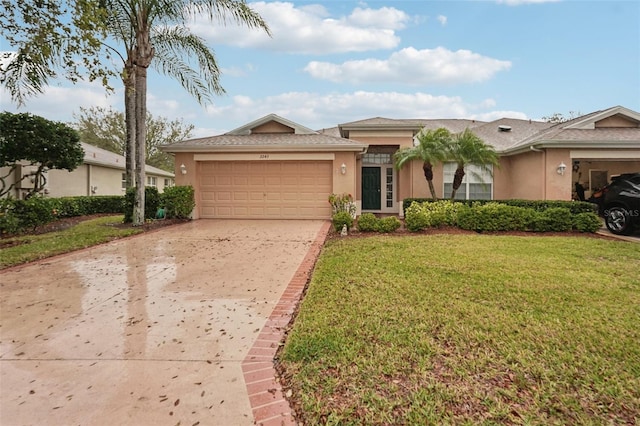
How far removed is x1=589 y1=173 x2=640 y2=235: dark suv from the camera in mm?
9312

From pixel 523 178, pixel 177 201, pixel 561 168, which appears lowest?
pixel 177 201

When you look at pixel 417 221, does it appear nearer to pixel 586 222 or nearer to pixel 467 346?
pixel 586 222

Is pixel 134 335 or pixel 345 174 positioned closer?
pixel 134 335

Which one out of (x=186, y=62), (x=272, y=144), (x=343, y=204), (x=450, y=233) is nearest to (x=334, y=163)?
(x=343, y=204)

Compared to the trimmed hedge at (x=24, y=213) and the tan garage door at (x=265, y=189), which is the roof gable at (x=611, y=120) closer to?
the tan garage door at (x=265, y=189)

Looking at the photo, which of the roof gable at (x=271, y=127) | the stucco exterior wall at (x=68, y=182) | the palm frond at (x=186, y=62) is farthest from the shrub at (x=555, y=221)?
the stucco exterior wall at (x=68, y=182)

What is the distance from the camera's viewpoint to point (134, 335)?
3395mm

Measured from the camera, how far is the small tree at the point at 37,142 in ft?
34.8

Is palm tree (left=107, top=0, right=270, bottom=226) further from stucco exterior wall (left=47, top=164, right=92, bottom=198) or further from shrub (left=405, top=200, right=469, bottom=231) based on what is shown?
shrub (left=405, top=200, right=469, bottom=231)

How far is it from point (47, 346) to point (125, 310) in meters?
0.93

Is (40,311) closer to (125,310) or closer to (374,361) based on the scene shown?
(125,310)

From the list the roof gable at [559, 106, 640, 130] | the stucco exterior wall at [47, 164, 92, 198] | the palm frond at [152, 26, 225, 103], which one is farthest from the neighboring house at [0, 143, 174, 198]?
the roof gable at [559, 106, 640, 130]

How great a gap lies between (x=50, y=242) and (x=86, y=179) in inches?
418

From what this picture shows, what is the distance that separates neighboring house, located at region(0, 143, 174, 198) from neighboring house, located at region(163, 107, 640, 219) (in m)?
6.10
